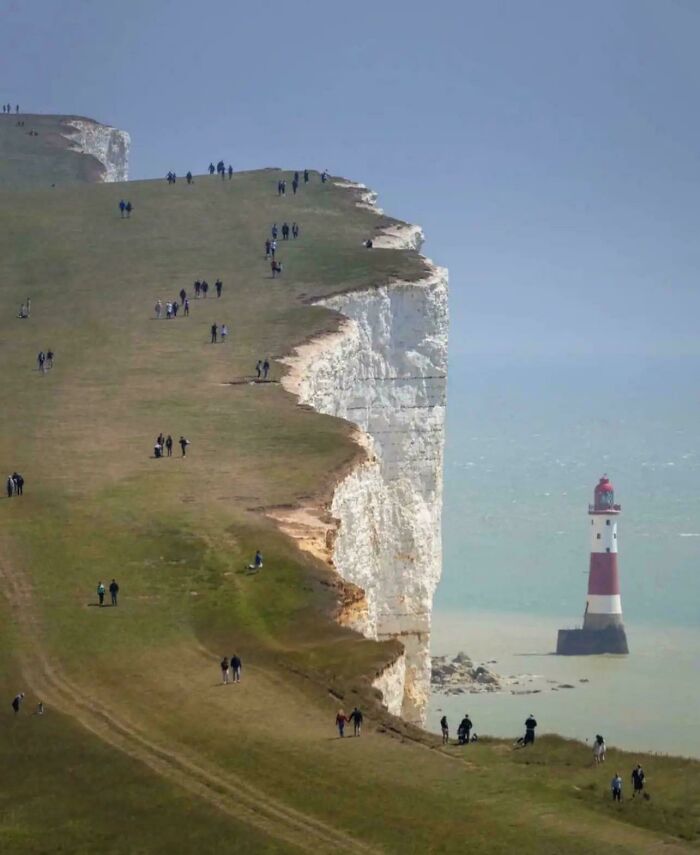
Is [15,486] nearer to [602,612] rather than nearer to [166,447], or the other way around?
[166,447]

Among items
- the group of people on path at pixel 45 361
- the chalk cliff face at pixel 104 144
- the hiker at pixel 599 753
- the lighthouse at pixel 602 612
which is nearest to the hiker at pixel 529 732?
the hiker at pixel 599 753

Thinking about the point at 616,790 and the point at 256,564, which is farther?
the point at 256,564

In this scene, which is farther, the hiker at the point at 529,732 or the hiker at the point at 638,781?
the hiker at the point at 529,732

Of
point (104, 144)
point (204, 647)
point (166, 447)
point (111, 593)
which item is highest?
point (104, 144)

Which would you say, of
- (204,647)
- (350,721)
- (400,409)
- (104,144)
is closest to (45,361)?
(400,409)

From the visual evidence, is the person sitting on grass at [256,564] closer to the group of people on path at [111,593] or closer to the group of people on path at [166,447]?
the group of people on path at [111,593]

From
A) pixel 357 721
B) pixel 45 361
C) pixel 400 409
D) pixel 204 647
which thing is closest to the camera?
pixel 357 721

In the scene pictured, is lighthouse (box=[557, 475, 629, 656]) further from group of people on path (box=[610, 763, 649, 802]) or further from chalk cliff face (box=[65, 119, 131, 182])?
group of people on path (box=[610, 763, 649, 802])
